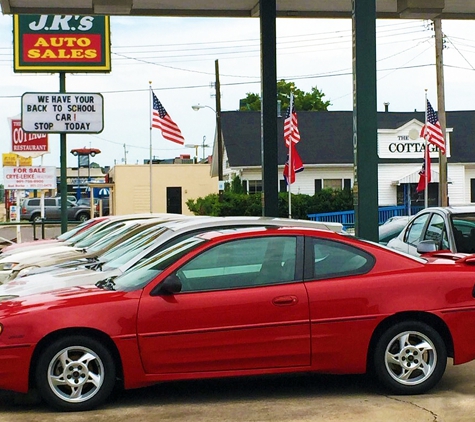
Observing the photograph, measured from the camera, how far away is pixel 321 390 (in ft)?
24.9

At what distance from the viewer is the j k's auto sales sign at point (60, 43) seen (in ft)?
A: 85.6

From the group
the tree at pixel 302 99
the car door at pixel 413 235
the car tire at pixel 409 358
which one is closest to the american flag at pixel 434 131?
the car door at pixel 413 235

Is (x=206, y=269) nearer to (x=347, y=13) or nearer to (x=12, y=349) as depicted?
(x=12, y=349)

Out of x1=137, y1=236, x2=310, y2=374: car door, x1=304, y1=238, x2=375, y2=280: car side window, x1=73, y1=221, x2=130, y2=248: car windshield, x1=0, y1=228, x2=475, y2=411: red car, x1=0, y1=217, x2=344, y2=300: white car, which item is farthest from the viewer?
x1=73, y1=221, x2=130, y2=248: car windshield

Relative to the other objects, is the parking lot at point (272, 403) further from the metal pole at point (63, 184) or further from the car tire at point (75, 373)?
the metal pole at point (63, 184)

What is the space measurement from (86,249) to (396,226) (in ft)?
25.0

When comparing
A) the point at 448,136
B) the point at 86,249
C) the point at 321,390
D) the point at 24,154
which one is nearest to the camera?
the point at 321,390

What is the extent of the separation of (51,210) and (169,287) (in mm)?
54968

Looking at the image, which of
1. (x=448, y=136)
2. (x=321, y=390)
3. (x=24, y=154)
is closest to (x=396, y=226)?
(x=321, y=390)

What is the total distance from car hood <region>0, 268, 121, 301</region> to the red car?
69cm

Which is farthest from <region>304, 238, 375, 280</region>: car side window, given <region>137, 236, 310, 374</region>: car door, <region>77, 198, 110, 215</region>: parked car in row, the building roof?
→ <region>77, 198, 110, 215</region>: parked car in row

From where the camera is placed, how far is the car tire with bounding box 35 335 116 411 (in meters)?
6.71

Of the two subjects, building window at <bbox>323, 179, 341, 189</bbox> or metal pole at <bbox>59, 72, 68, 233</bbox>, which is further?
building window at <bbox>323, 179, 341, 189</bbox>

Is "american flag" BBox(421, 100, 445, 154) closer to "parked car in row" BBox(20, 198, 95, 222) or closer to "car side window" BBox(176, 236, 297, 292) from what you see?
"car side window" BBox(176, 236, 297, 292)
